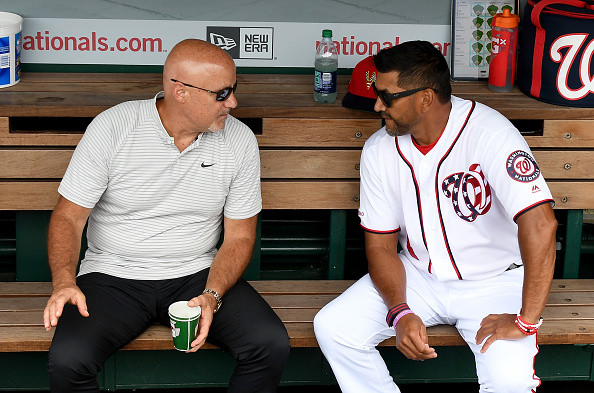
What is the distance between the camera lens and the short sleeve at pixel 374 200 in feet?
11.7

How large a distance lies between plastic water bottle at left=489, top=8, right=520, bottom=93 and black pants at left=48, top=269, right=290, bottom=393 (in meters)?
1.38

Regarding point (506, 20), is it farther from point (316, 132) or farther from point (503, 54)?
point (316, 132)

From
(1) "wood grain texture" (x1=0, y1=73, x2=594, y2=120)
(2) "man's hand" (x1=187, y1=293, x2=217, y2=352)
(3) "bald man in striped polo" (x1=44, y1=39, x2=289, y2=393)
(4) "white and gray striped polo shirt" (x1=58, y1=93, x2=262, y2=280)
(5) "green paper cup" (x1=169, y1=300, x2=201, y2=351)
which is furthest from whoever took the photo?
(1) "wood grain texture" (x1=0, y1=73, x2=594, y2=120)

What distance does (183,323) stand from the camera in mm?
3109

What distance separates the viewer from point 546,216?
3.26 metres

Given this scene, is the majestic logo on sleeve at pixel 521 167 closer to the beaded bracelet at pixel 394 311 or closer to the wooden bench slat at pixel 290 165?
the beaded bracelet at pixel 394 311

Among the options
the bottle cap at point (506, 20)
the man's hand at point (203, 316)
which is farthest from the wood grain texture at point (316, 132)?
the man's hand at point (203, 316)

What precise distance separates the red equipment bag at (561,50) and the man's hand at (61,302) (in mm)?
1932

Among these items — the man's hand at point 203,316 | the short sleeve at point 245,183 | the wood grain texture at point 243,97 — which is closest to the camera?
the man's hand at point 203,316

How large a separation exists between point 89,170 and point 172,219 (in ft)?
1.08

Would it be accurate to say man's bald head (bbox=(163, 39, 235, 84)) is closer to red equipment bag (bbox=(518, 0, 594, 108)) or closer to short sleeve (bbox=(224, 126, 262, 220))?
short sleeve (bbox=(224, 126, 262, 220))

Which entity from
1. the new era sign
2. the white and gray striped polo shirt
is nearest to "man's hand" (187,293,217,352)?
the white and gray striped polo shirt

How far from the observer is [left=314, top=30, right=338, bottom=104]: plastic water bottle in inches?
154

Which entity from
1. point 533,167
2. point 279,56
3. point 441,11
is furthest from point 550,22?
point 279,56
